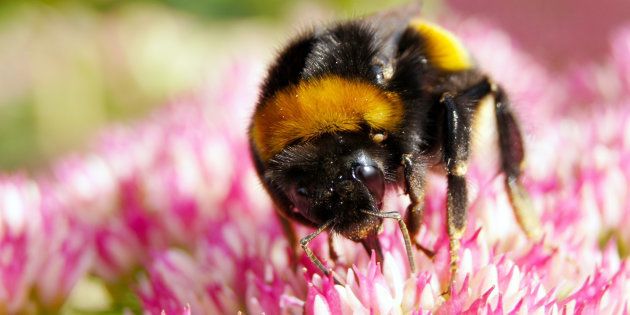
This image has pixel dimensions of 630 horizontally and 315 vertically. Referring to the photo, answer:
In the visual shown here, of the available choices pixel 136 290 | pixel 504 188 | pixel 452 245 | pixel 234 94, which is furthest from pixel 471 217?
pixel 234 94

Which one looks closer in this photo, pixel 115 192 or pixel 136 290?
pixel 136 290

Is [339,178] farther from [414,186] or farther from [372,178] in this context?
[414,186]

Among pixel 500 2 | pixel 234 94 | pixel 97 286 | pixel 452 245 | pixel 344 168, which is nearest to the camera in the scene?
pixel 344 168

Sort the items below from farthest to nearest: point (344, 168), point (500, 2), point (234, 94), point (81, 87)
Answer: point (81, 87) < point (500, 2) < point (234, 94) < point (344, 168)

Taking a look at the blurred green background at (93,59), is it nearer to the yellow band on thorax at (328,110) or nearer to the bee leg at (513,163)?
the bee leg at (513,163)

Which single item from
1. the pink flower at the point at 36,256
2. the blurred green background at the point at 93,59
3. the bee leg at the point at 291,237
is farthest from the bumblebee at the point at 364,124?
the blurred green background at the point at 93,59

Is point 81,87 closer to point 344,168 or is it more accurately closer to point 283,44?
point 283,44

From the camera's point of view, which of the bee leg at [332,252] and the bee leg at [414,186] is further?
the bee leg at [332,252]
